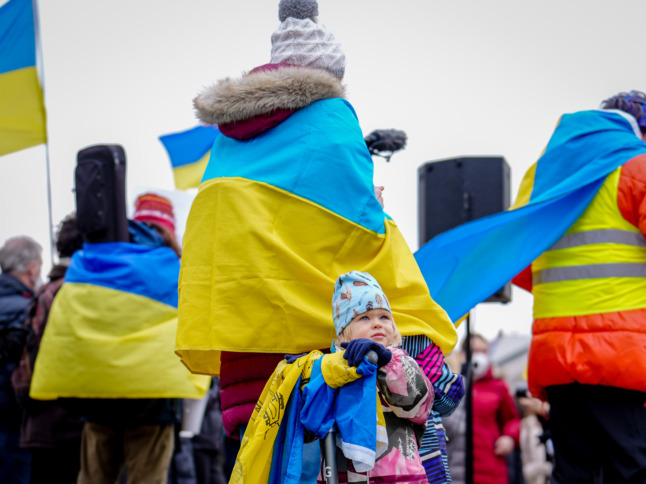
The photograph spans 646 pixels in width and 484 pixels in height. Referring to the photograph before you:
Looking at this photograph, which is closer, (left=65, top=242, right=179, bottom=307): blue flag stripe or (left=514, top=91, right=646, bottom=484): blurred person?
(left=514, top=91, right=646, bottom=484): blurred person

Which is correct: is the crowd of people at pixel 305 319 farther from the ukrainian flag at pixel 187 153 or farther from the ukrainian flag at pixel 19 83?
the ukrainian flag at pixel 187 153

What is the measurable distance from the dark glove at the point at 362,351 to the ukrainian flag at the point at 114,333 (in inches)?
93.0

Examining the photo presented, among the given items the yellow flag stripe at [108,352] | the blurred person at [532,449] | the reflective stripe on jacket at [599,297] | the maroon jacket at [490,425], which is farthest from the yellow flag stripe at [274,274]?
the blurred person at [532,449]

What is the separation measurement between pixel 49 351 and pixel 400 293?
103 inches

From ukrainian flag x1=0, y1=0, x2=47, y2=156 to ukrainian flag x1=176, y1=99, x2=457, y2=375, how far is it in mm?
4346

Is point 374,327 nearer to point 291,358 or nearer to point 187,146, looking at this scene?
point 291,358

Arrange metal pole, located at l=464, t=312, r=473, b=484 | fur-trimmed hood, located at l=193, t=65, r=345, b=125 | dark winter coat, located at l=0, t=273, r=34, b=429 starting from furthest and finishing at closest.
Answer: dark winter coat, located at l=0, t=273, r=34, b=429, metal pole, located at l=464, t=312, r=473, b=484, fur-trimmed hood, located at l=193, t=65, r=345, b=125

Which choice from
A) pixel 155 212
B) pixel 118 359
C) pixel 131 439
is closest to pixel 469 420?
pixel 131 439

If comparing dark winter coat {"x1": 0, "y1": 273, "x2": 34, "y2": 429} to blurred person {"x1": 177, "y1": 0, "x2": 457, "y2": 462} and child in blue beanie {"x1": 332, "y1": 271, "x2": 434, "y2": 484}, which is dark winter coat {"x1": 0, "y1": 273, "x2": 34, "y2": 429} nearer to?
blurred person {"x1": 177, "y1": 0, "x2": 457, "y2": 462}

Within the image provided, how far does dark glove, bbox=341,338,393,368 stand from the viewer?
7.88ft

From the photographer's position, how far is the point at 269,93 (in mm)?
2902

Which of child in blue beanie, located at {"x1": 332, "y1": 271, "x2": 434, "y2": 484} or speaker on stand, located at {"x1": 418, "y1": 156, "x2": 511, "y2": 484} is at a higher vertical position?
speaker on stand, located at {"x1": 418, "y1": 156, "x2": 511, "y2": 484}

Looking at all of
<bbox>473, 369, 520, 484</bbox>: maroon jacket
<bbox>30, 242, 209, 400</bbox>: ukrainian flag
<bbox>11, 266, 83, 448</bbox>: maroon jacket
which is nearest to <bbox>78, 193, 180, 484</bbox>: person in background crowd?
<bbox>30, 242, 209, 400</bbox>: ukrainian flag

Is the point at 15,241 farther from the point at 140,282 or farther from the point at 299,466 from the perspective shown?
the point at 299,466
